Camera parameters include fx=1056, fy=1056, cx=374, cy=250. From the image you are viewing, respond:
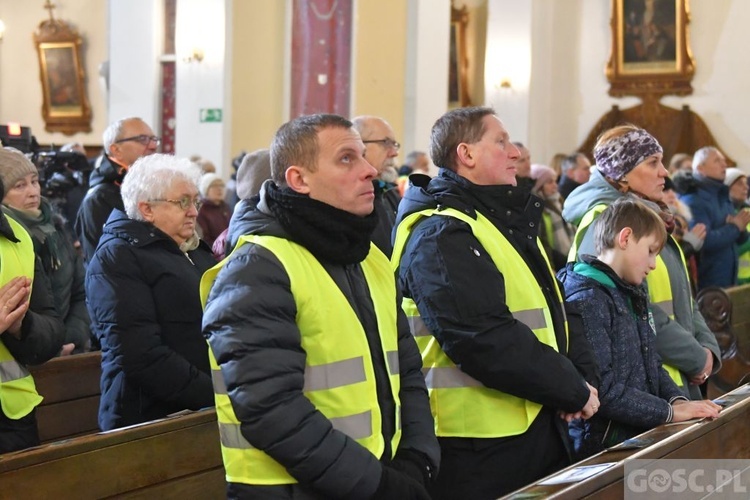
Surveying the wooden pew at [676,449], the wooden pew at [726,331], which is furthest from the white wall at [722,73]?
the wooden pew at [676,449]

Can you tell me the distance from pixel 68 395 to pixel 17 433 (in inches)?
34.3

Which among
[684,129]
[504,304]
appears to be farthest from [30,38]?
[504,304]

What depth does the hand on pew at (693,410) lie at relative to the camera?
3217mm

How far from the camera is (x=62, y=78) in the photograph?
1661 cm

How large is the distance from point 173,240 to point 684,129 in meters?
12.3

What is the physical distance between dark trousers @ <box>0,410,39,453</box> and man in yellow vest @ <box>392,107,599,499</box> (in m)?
1.19

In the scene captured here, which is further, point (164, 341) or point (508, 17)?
point (508, 17)

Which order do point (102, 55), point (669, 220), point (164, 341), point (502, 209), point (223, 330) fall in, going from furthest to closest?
point (102, 55), point (669, 220), point (164, 341), point (502, 209), point (223, 330)

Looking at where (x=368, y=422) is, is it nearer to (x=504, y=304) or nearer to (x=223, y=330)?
(x=223, y=330)

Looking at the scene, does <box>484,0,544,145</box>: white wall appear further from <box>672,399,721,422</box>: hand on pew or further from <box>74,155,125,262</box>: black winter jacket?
<box>672,399,721,422</box>: hand on pew

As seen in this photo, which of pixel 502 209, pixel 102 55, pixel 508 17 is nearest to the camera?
pixel 502 209

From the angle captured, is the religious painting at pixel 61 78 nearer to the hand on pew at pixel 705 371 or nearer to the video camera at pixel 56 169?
the video camera at pixel 56 169

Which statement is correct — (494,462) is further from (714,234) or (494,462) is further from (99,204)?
(714,234)

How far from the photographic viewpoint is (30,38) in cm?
1708
